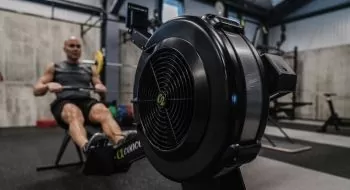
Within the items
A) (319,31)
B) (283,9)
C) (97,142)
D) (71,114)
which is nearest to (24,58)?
(71,114)

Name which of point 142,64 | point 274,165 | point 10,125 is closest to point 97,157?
point 142,64

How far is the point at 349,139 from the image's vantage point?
3605 millimetres

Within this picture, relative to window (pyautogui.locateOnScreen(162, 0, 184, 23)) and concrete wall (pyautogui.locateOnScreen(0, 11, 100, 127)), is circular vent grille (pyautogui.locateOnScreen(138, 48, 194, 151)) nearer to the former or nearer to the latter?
concrete wall (pyautogui.locateOnScreen(0, 11, 100, 127))

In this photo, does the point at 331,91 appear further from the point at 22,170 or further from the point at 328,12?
the point at 22,170

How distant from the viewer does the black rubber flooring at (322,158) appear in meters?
2.14

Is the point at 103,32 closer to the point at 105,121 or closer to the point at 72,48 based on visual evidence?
the point at 72,48

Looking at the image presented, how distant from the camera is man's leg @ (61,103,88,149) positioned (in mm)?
1653

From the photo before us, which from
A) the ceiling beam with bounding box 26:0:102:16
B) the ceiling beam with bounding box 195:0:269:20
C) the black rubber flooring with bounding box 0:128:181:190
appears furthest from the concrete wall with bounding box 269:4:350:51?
the black rubber flooring with bounding box 0:128:181:190

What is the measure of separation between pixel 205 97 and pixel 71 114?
1.27 m

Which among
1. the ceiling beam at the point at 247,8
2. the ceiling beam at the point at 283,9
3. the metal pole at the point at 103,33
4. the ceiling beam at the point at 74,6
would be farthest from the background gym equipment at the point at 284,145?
the ceiling beam at the point at 283,9

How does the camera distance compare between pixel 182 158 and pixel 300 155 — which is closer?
pixel 182 158

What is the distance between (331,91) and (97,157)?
5888mm

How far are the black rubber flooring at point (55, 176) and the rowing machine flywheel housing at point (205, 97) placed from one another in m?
0.78

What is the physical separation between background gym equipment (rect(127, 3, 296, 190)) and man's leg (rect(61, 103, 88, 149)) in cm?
78
